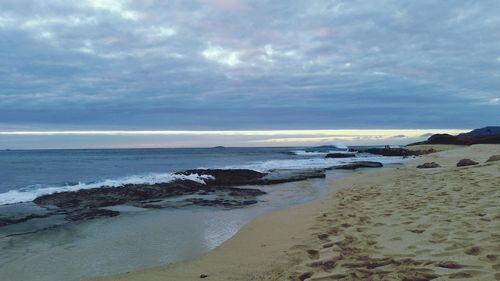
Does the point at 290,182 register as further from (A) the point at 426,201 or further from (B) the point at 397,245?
(B) the point at 397,245

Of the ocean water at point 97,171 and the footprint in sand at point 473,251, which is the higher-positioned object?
the footprint in sand at point 473,251

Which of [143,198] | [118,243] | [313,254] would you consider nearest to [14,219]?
[118,243]

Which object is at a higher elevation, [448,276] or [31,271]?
[448,276]

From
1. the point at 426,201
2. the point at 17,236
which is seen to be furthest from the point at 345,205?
the point at 17,236

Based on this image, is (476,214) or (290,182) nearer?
(476,214)

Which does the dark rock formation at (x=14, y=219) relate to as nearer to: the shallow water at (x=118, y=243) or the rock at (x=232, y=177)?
the shallow water at (x=118, y=243)

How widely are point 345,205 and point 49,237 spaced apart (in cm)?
709

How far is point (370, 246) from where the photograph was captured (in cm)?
557

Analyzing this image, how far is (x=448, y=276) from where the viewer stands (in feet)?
12.9

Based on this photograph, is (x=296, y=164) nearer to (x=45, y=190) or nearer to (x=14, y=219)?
(x=45, y=190)

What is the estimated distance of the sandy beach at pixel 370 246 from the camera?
14.4 ft

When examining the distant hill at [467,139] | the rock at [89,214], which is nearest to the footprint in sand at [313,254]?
the rock at [89,214]

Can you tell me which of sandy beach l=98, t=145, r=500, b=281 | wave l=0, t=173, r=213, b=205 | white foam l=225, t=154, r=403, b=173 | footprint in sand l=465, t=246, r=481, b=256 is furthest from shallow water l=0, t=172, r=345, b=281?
white foam l=225, t=154, r=403, b=173

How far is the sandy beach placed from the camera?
4.38 meters
